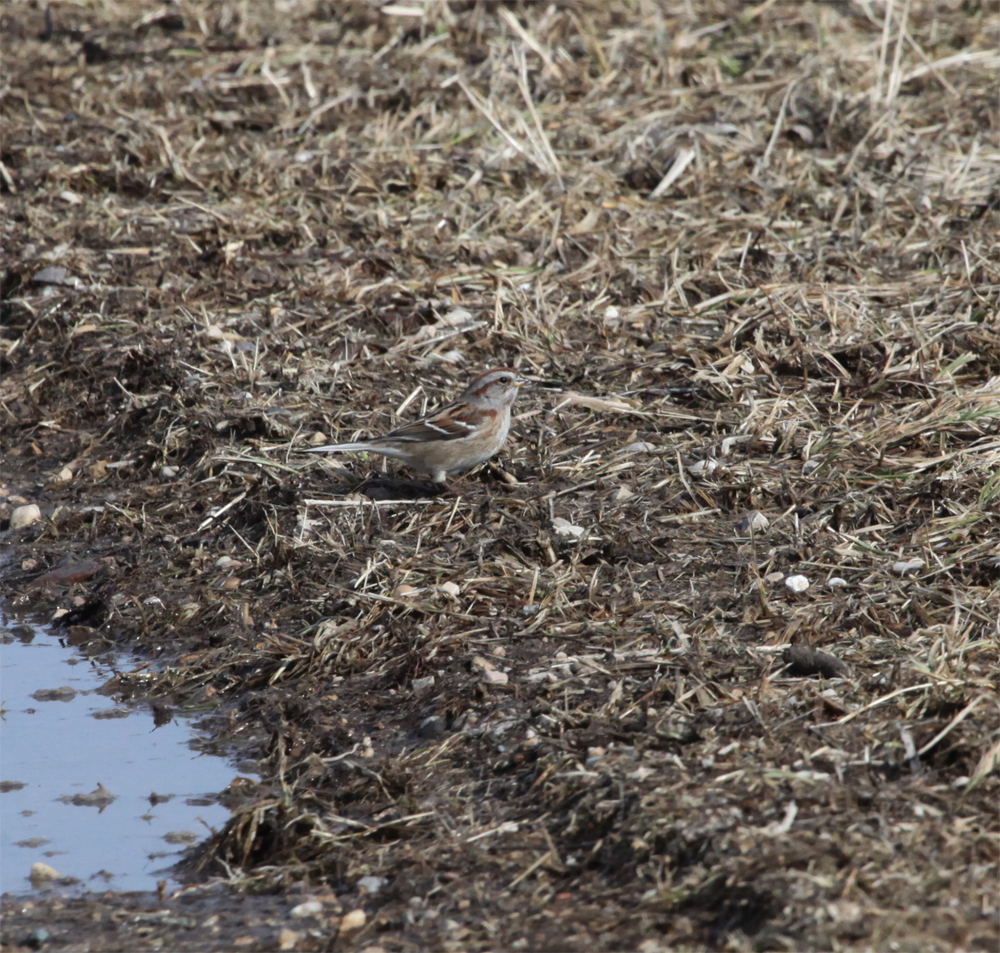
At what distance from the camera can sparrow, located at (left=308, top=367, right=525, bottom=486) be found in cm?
603

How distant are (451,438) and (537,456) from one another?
0.63 metres

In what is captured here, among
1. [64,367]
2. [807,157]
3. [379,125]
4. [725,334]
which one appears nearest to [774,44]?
[807,157]

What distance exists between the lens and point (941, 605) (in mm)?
4922

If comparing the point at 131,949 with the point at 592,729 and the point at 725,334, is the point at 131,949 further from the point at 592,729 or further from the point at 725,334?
the point at 725,334

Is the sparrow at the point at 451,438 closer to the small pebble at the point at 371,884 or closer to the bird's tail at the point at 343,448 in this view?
the bird's tail at the point at 343,448

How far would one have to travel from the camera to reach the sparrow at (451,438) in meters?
6.03

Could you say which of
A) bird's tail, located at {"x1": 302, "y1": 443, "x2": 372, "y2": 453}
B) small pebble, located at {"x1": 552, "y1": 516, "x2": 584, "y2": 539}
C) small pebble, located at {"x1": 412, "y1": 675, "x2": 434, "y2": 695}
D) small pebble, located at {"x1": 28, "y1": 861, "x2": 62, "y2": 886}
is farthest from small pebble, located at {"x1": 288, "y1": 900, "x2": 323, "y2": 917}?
bird's tail, located at {"x1": 302, "y1": 443, "x2": 372, "y2": 453}

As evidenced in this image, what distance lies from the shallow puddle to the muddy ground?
0.50 feet

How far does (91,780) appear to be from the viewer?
4.73 metres

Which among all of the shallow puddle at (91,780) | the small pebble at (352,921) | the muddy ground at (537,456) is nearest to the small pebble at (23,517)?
the muddy ground at (537,456)

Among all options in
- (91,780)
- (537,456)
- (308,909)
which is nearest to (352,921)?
(308,909)

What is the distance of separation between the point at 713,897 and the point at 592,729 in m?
0.90

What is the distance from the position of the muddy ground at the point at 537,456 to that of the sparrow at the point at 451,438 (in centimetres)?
20

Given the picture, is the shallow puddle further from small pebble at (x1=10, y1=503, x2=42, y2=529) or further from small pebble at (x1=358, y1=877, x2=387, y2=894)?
small pebble at (x1=10, y1=503, x2=42, y2=529)
